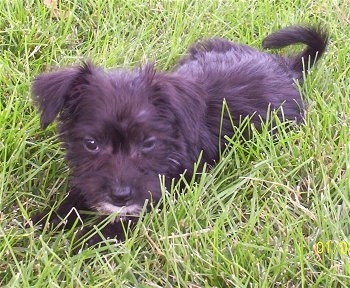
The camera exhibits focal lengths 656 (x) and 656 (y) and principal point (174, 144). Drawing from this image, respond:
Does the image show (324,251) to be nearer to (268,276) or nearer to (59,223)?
(268,276)

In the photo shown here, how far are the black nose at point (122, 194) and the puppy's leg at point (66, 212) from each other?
0.32 metres

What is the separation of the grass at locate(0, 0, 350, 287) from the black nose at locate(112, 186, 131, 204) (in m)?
0.13

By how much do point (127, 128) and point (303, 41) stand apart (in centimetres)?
133

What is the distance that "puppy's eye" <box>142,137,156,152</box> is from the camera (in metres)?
2.31

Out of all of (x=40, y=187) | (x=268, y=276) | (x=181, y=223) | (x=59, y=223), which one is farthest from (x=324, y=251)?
(x=40, y=187)

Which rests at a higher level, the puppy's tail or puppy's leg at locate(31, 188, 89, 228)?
the puppy's tail

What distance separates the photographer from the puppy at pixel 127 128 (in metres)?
2.26

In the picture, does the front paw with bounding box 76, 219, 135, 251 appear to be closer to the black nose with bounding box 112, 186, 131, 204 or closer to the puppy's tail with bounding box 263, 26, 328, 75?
the black nose with bounding box 112, 186, 131, 204

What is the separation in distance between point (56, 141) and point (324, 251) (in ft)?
4.00

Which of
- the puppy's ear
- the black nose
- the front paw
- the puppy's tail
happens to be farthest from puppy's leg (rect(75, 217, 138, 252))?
the puppy's tail

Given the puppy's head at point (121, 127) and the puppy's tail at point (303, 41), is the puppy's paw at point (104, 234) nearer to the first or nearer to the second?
the puppy's head at point (121, 127)

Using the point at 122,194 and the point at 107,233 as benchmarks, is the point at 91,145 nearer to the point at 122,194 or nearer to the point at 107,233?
the point at 122,194

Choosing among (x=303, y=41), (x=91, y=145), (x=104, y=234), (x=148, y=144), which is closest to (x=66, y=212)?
(x=104, y=234)

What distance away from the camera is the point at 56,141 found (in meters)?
2.77
